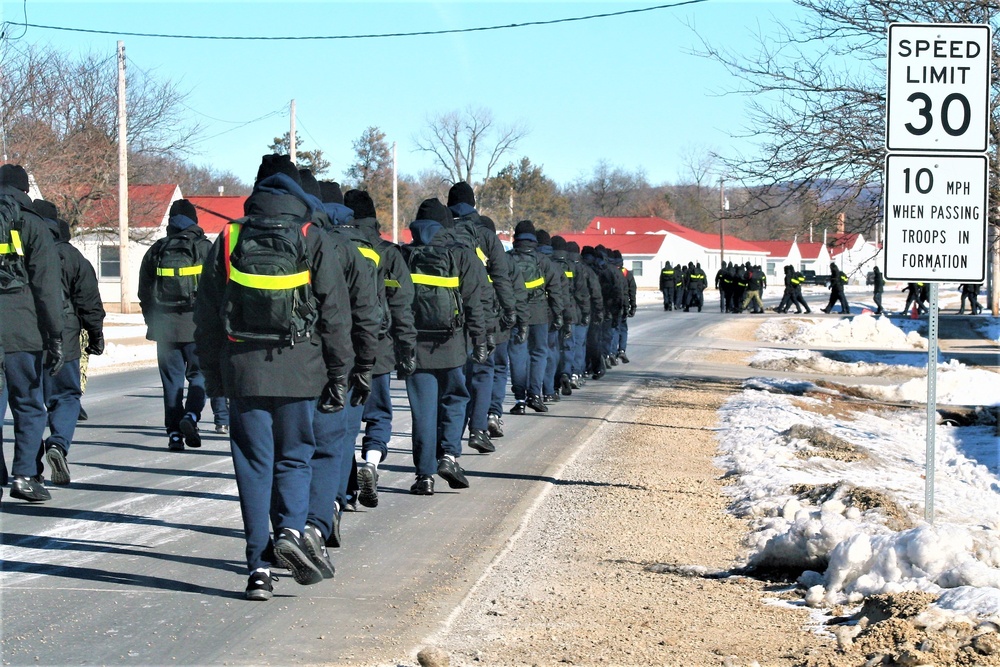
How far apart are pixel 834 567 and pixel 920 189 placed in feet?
8.56

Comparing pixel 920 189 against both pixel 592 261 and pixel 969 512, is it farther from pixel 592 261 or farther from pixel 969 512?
pixel 592 261

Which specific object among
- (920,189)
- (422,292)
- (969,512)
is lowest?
(969,512)

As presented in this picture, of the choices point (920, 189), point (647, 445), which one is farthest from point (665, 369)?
point (920, 189)

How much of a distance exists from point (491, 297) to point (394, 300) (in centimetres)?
188

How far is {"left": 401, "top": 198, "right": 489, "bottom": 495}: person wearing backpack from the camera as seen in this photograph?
30.2ft

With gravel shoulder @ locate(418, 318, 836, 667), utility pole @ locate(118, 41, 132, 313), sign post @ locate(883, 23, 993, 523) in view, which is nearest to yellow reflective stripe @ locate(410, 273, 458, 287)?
gravel shoulder @ locate(418, 318, 836, 667)

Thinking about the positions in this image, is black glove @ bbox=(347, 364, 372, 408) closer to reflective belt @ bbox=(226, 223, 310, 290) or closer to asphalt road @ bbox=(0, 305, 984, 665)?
reflective belt @ bbox=(226, 223, 310, 290)

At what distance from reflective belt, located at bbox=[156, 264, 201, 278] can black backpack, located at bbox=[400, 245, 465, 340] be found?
2.83 meters

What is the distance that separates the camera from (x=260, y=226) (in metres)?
6.00

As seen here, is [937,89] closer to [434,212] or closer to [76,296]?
[434,212]

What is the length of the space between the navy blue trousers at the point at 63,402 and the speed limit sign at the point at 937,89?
6321mm

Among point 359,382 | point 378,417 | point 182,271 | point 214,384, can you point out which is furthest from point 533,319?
point 214,384

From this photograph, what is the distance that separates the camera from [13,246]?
8.12 m

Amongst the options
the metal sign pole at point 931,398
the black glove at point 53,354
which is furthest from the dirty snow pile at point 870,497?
the black glove at point 53,354
